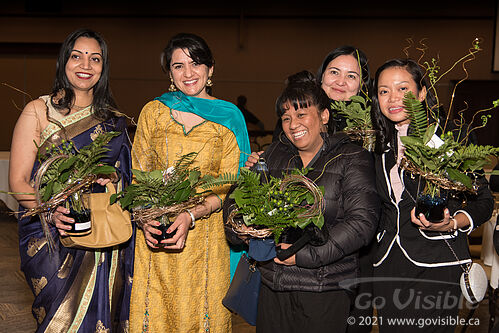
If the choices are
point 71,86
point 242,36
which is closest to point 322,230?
point 71,86

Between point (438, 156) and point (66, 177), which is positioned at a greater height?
point (438, 156)

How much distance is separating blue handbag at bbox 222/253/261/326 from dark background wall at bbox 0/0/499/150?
8472 millimetres

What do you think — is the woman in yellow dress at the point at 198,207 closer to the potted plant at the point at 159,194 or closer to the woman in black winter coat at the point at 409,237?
the potted plant at the point at 159,194

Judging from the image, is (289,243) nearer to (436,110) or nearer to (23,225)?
(436,110)

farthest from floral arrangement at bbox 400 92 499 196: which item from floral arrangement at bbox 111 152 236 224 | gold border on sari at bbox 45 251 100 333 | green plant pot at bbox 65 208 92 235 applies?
gold border on sari at bbox 45 251 100 333

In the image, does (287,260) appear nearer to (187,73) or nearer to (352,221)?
(352,221)

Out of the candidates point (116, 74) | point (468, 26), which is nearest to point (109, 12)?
point (116, 74)

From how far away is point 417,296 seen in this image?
182cm

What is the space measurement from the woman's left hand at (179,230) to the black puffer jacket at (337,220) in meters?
0.36

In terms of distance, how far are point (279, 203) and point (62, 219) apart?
91cm

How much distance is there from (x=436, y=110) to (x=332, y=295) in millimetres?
839

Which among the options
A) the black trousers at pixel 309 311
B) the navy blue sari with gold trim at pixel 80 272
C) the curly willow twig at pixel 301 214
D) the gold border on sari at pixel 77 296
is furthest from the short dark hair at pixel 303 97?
the gold border on sari at pixel 77 296

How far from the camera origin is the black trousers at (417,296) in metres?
1.79

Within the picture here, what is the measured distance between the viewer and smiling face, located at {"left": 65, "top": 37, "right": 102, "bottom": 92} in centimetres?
217
